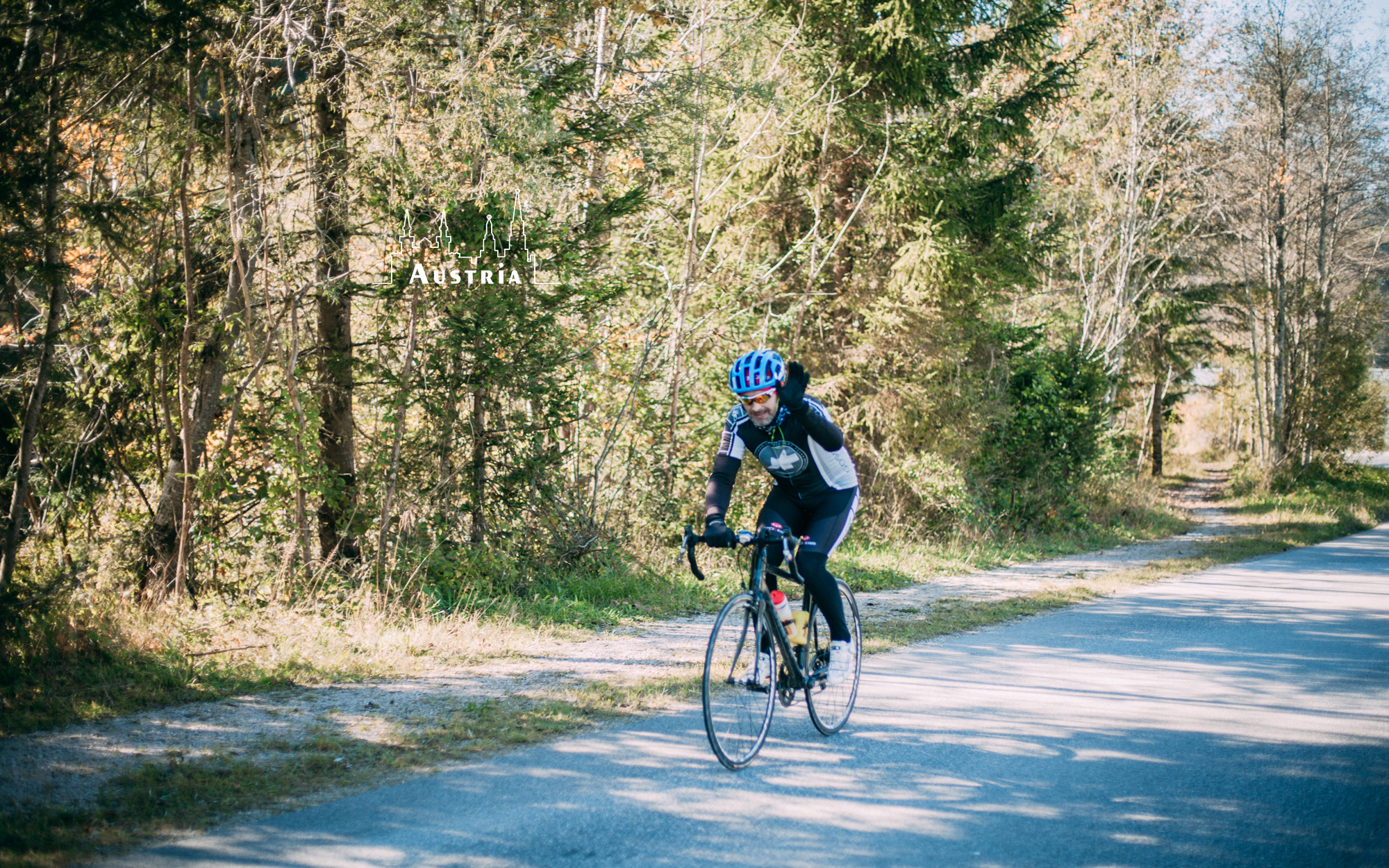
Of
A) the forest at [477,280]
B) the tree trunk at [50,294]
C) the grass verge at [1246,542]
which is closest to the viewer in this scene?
the tree trunk at [50,294]

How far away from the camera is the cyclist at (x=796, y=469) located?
5.37 metres

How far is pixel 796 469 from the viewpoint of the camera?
5.71 metres

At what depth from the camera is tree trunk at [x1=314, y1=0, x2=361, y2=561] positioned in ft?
28.5

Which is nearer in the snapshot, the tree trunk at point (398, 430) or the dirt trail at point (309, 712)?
the dirt trail at point (309, 712)

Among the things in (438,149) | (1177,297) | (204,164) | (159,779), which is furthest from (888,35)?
(1177,297)

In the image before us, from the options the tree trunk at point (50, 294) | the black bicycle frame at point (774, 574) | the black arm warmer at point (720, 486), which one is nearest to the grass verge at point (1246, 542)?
the black bicycle frame at point (774, 574)

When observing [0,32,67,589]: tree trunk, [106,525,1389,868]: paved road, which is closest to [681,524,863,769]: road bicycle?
[106,525,1389,868]: paved road

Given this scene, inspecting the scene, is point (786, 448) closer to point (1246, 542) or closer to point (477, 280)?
point (477, 280)

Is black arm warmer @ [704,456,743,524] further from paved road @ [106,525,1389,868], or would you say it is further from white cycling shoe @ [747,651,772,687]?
paved road @ [106,525,1389,868]

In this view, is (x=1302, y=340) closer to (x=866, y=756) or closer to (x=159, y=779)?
(x=866, y=756)

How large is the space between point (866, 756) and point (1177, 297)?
27811 millimetres

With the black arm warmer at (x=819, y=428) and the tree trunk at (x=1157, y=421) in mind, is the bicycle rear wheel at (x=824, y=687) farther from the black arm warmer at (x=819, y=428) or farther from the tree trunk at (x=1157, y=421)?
the tree trunk at (x=1157, y=421)

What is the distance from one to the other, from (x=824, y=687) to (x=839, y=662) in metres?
0.18

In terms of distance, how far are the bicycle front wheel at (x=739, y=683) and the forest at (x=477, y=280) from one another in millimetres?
4265
